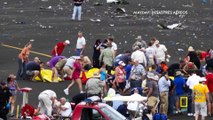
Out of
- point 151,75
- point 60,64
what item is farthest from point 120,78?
point 60,64

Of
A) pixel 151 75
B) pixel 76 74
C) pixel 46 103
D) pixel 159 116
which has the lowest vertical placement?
pixel 159 116

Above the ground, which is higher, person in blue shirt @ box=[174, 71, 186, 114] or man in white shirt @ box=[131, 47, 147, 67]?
man in white shirt @ box=[131, 47, 147, 67]

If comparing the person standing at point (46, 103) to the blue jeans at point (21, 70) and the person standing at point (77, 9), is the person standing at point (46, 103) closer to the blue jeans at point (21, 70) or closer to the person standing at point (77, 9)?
the blue jeans at point (21, 70)

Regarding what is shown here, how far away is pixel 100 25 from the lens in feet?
160

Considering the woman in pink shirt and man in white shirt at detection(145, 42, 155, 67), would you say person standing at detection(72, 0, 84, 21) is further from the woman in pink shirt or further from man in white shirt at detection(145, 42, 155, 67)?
the woman in pink shirt

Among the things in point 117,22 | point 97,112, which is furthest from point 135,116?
point 117,22

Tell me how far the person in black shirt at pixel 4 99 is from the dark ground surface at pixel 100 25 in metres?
8.89

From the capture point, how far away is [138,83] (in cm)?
3191

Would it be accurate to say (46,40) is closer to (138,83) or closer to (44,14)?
(44,14)

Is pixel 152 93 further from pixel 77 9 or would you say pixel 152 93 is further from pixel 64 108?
pixel 77 9

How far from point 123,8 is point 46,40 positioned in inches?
362

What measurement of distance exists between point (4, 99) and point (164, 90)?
548 cm

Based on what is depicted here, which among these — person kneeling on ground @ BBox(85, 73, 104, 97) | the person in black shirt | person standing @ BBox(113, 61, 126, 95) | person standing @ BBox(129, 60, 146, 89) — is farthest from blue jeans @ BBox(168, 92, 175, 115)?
the person in black shirt

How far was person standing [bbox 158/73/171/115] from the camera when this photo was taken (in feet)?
101
